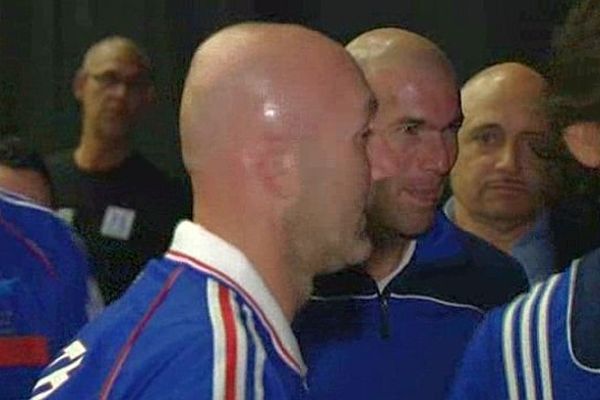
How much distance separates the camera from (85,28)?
394 cm

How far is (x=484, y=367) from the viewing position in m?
1.45

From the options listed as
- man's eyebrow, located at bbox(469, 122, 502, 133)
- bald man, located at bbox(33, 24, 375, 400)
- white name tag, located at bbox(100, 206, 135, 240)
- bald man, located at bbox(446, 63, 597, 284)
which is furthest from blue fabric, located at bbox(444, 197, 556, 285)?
bald man, located at bbox(33, 24, 375, 400)

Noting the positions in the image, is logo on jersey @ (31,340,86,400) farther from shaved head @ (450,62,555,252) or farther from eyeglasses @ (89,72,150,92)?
eyeglasses @ (89,72,150,92)

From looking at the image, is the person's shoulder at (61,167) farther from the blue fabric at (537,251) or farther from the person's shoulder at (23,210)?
the person's shoulder at (23,210)

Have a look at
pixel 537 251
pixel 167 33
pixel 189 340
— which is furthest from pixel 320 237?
pixel 167 33

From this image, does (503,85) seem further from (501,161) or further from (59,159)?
(59,159)

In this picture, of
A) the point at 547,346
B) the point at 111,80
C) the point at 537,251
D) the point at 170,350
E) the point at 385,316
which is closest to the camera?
the point at 170,350

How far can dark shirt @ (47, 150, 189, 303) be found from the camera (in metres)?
3.28

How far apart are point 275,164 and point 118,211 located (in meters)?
2.10

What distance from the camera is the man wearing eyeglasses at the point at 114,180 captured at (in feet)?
10.8

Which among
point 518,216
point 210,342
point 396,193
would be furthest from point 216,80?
point 518,216

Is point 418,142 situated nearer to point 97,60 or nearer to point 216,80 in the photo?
point 216,80

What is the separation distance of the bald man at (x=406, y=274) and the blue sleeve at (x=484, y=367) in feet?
1.18

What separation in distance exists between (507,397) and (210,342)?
0.40 metres
